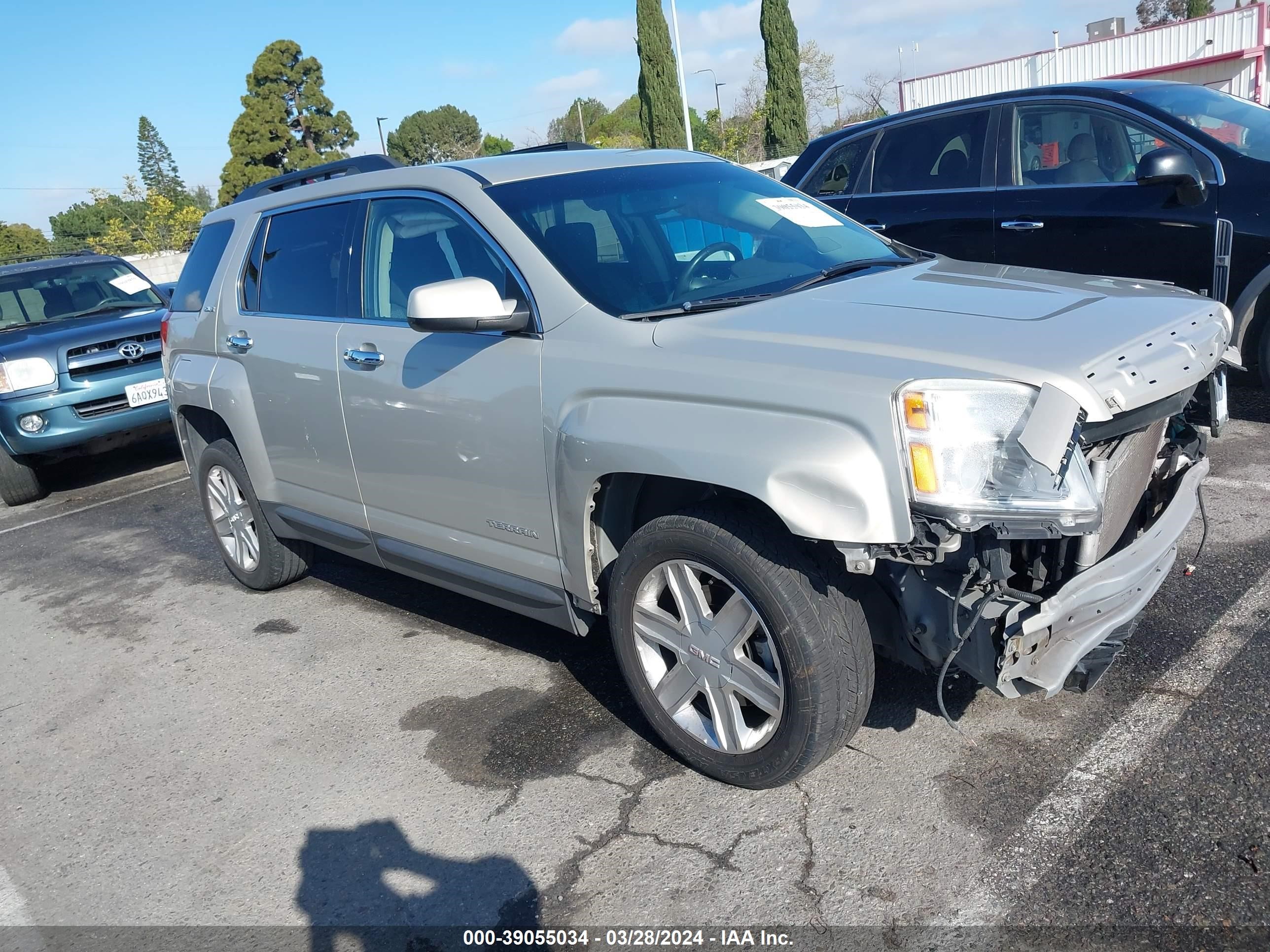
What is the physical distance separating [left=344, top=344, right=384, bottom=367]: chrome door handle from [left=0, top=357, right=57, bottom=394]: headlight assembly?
509 centimetres

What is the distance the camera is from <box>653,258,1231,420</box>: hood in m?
2.50

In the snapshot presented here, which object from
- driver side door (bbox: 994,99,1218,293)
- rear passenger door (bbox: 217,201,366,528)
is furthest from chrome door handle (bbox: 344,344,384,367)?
driver side door (bbox: 994,99,1218,293)

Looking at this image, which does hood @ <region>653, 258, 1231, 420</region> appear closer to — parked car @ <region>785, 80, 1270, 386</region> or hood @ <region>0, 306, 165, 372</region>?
parked car @ <region>785, 80, 1270, 386</region>

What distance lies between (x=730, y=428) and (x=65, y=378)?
6.93 metres

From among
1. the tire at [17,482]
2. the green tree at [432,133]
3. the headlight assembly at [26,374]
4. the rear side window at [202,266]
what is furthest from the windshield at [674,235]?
the green tree at [432,133]

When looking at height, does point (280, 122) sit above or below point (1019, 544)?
above

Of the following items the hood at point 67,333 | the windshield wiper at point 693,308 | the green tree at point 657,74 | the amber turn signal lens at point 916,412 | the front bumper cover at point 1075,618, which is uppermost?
the green tree at point 657,74

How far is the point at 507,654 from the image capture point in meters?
4.25

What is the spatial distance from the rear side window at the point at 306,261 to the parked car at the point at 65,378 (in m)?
4.15

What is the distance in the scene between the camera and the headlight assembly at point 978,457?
2396 mm

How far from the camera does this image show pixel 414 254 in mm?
3887

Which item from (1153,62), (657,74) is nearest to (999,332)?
(1153,62)

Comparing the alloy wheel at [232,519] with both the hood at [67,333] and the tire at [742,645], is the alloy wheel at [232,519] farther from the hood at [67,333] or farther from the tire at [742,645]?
the hood at [67,333]

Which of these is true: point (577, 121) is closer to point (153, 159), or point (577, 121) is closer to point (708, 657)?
point (153, 159)
